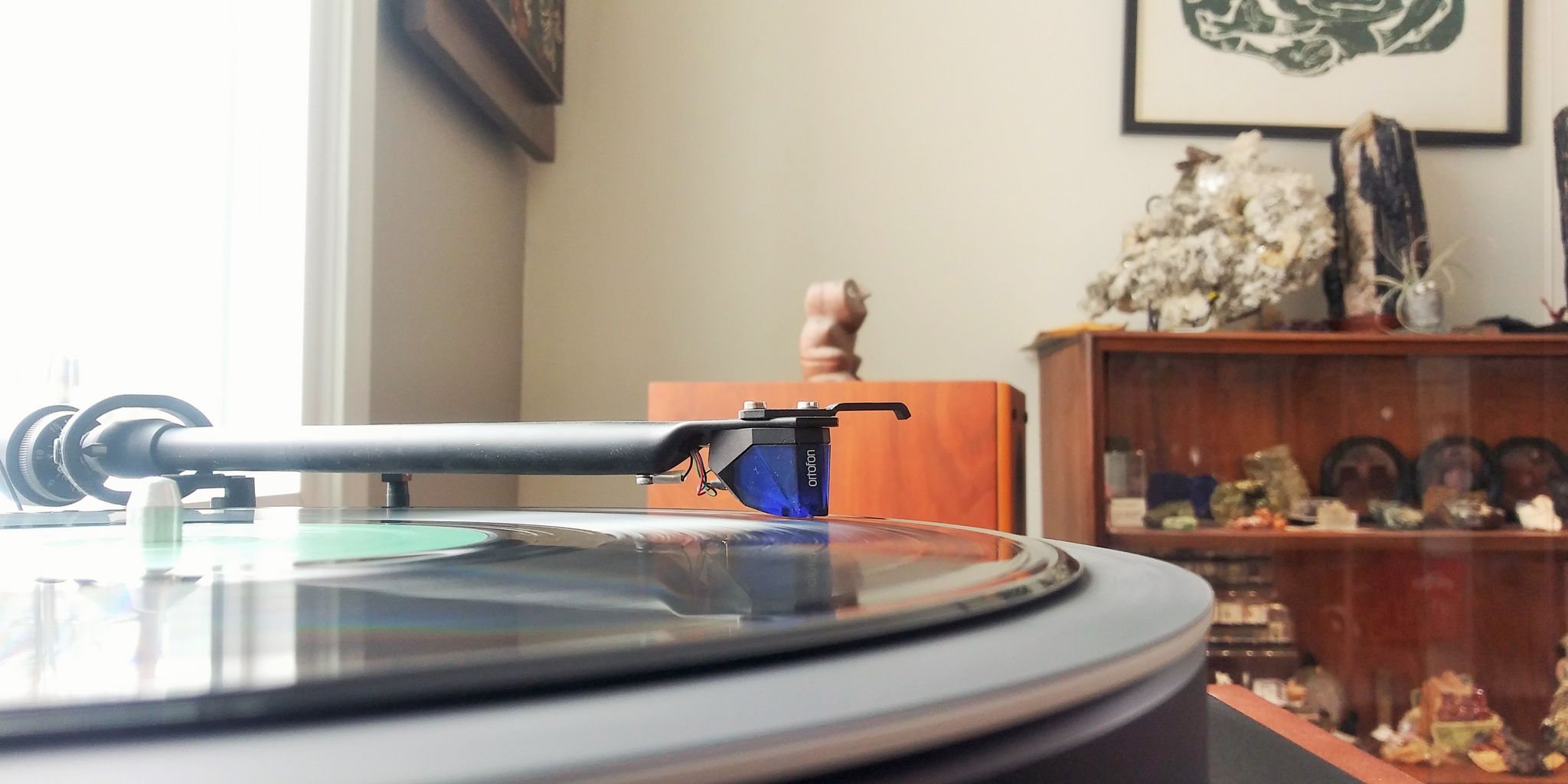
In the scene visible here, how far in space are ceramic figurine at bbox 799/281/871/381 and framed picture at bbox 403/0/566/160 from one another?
1.90 feet

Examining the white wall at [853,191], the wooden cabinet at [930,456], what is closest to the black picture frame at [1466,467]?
the white wall at [853,191]

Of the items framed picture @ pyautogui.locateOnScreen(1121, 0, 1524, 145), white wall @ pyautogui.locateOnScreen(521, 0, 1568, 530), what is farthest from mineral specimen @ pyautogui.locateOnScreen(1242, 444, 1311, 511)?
framed picture @ pyautogui.locateOnScreen(1121, 0, 1524, 145)

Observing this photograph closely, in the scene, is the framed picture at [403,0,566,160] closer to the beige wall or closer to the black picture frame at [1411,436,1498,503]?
the beige wall

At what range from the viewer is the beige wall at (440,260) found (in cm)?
126

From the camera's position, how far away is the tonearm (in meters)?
0.36

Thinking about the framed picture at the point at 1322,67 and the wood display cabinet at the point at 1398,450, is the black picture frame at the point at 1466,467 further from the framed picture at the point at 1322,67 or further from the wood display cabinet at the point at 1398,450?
the framed picture at the point at 1322,67

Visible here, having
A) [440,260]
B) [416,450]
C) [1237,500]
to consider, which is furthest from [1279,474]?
[416,450]

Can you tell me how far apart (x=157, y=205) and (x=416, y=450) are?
0.72 m

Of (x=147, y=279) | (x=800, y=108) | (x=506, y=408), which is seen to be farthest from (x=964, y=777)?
(x=800, y=108)

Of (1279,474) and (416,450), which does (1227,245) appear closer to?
(1279,474)

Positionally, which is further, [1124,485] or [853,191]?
[853,191]

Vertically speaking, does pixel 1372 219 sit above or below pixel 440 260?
above

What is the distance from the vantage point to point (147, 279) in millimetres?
940

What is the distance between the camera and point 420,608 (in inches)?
9.3
